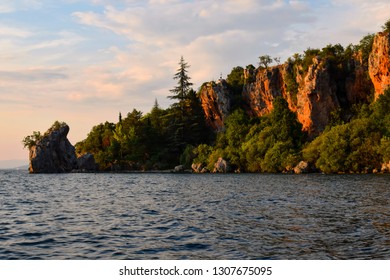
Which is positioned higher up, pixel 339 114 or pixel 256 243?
pixel 339 114

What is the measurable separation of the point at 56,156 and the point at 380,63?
88478 mm

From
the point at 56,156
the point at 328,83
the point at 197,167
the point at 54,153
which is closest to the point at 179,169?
the point at 197,167

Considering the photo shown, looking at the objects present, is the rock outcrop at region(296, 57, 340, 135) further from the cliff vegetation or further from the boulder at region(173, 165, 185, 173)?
the boulder at region(173, 165, 185, 173)

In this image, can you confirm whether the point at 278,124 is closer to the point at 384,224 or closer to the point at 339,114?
the point at 339,114

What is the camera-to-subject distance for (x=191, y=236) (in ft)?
64.7

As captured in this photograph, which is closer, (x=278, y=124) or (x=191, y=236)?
(x=191, y=236)

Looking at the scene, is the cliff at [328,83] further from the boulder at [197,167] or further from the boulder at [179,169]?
the boulder at [179,169]

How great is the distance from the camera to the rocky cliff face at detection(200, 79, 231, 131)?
13062cm

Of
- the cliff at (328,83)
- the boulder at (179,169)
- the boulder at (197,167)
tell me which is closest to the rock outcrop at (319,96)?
the cliff at (328,83)

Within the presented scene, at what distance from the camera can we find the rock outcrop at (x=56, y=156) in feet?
396

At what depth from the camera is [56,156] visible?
12300 centimetres

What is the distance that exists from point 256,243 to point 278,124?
86.1 metres
